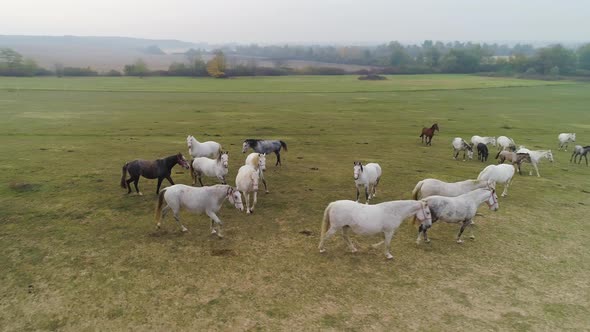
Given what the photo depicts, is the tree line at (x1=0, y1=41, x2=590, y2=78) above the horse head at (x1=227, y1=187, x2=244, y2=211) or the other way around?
above

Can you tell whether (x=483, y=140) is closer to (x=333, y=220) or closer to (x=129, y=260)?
(x=333, y=220)

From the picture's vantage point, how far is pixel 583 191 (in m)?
14.0

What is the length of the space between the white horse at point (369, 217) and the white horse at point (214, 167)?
16.8 feet

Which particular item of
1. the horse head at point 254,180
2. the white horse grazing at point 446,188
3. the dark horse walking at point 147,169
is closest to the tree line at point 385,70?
the dark horse walking at point 147,169

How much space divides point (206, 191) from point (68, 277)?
3661mm

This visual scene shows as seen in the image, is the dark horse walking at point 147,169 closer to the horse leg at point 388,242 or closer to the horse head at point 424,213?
the horse leg at point 388,242

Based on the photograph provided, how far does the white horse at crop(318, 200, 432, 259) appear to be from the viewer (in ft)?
27.9

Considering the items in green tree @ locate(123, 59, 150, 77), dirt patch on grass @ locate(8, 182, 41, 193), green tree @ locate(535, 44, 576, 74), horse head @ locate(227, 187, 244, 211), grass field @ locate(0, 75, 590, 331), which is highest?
green tree @ locate(535, 44, 576, 74)

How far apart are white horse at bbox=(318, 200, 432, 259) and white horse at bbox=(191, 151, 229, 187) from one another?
16.8 ft

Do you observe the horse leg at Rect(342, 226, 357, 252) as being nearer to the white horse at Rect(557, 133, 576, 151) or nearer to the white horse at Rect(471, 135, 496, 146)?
the white horse at Rect(471, 135, 496, 146)

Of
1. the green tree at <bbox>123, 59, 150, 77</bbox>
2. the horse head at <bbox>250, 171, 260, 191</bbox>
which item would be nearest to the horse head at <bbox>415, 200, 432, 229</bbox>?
the horse head at <bbox>250, 171, 260, 191</bbox>

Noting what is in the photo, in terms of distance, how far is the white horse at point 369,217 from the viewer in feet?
27.9

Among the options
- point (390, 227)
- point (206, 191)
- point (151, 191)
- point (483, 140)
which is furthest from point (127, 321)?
point (483, 140)

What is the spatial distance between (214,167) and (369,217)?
640 cm
